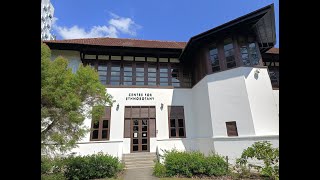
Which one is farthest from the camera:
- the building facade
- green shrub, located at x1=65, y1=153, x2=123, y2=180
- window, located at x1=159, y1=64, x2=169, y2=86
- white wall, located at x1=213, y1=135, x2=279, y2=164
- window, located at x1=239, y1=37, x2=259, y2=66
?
window, located at x1=159, y1=64, x2=169, y2=86

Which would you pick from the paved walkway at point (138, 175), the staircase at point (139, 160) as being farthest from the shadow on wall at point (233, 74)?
the paved walkway at point (138, 175)

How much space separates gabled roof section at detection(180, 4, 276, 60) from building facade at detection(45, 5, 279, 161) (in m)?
0.05

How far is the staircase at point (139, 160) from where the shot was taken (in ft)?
43.7

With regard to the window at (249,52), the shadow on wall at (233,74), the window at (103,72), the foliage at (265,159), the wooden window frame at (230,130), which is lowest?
the foliage at (265,159)

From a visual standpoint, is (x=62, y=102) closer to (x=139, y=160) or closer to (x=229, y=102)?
(x=139, y=160)

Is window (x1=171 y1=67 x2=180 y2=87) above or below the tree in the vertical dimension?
above

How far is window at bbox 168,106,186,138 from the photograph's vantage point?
53.6 ft

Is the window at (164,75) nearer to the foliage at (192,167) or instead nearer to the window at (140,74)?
the window at (140,74)

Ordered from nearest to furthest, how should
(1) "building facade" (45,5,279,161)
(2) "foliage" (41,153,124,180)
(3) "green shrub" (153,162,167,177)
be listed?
(2) "foliage" (41,153,124,180)
(3) "green shrub" (153,162,167,177)
(1) "building facade" (45,5,279,161)

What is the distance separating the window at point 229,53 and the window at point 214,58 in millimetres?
634

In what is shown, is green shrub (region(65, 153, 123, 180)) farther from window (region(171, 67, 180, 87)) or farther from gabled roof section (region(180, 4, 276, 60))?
gabled roof section (region(180, 4, 276, 60))

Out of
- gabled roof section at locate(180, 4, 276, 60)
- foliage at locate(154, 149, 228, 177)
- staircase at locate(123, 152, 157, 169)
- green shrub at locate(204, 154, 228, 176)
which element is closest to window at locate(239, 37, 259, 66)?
gabled roof section at locate(180, 4, 276, 60)
